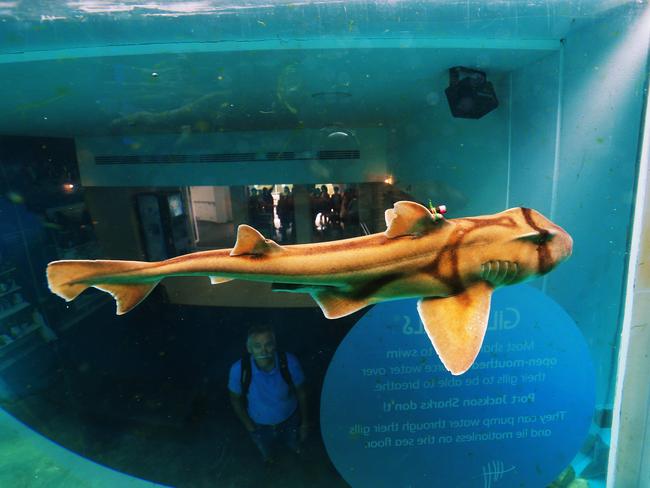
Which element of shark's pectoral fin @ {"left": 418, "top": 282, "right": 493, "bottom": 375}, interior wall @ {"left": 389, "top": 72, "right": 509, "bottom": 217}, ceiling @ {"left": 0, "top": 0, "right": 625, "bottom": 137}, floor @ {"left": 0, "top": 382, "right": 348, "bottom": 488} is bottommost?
floor @ {"left": 0, "top": 382, "right": 348, "bottom": 488}

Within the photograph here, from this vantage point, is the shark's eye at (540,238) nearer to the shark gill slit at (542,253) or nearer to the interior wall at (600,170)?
the shark gill slit at (542,253)

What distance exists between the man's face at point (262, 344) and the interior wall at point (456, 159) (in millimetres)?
1143

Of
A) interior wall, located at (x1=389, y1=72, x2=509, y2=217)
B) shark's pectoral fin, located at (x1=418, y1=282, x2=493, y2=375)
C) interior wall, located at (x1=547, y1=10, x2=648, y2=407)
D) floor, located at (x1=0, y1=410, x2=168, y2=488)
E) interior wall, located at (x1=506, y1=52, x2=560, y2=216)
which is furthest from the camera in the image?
floor, located at (x1=0, y1=410, x2=168, y2=488)

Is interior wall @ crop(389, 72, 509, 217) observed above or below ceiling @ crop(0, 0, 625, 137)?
below

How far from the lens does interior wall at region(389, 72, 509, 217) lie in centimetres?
180

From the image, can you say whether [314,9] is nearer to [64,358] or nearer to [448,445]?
[448,445]

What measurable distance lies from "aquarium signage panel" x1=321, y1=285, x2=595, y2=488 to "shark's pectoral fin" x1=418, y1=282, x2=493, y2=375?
1.57 ft

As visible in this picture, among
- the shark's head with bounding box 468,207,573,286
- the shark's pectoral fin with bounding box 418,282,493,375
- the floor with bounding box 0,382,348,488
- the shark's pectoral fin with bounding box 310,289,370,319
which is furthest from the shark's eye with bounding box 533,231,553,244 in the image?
the floor with bounding box 0,382,348,488

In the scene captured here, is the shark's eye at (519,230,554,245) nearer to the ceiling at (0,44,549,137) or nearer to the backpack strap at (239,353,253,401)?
the ceiling at (0,44,549,137)

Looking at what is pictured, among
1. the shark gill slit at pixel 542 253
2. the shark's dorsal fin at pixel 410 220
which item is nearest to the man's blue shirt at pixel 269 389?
the shark's dorsal fin at pixel 410 220

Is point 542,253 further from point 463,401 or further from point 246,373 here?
point 246,373

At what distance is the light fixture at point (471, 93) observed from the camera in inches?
65.2

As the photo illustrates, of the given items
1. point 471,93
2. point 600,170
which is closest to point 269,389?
point 471,93

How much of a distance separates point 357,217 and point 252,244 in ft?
3.74
